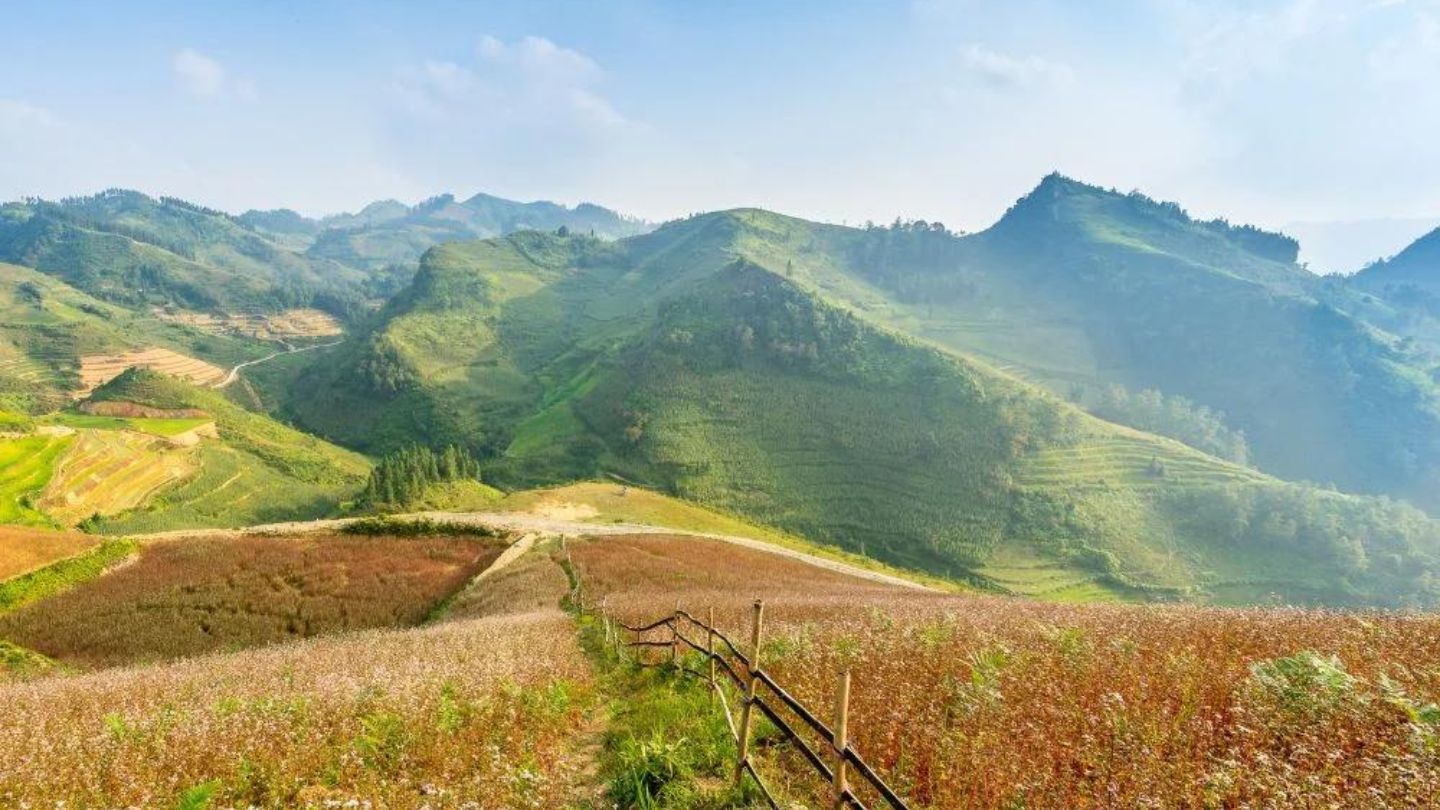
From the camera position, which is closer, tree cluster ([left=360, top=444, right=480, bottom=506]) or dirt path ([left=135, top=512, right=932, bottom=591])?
dirt path ([left=135, top=512, right=932, bottom=591])

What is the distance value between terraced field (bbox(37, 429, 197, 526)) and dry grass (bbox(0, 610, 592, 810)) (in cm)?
8323

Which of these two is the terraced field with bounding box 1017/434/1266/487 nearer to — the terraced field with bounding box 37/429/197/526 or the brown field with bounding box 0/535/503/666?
the brown field with bounding box 0/535/503/666

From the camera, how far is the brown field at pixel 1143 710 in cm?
561

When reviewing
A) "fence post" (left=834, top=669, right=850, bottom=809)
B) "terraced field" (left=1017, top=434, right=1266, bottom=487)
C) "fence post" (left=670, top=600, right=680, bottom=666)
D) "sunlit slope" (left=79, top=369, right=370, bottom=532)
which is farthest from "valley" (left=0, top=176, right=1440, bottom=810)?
"terraced field" (left=1017, top=434, right=1266, bottom=487)

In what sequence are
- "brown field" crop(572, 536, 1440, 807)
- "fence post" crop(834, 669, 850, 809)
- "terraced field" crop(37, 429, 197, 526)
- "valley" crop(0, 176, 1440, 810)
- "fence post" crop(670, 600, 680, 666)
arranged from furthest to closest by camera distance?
"terraced field" crop(37, 429, 197, 526) < "fence post" crop(670, 600, 680, 666) < "valley" crop(0, 176, 1440, 810) < "fence post" crop(834, 669, 850, 809) < "brown field" crop(572, 536, 1440, 807)

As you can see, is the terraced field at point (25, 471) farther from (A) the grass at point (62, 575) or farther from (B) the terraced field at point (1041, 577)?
(B) the terraced field at point (1041, 577)

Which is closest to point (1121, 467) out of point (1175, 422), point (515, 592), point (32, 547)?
point (1175, 422)

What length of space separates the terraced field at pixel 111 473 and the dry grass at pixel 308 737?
83232mm

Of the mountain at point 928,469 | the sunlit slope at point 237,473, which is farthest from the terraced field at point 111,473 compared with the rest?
the mountain at point 928,469

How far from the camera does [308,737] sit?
8844 mm

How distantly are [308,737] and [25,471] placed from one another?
311ft

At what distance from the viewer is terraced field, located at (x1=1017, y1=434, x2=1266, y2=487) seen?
127438 millimetres

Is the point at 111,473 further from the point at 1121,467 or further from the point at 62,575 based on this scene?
the point at 1121,467

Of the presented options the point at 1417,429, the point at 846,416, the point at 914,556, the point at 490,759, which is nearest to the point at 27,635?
the point at 490,759
